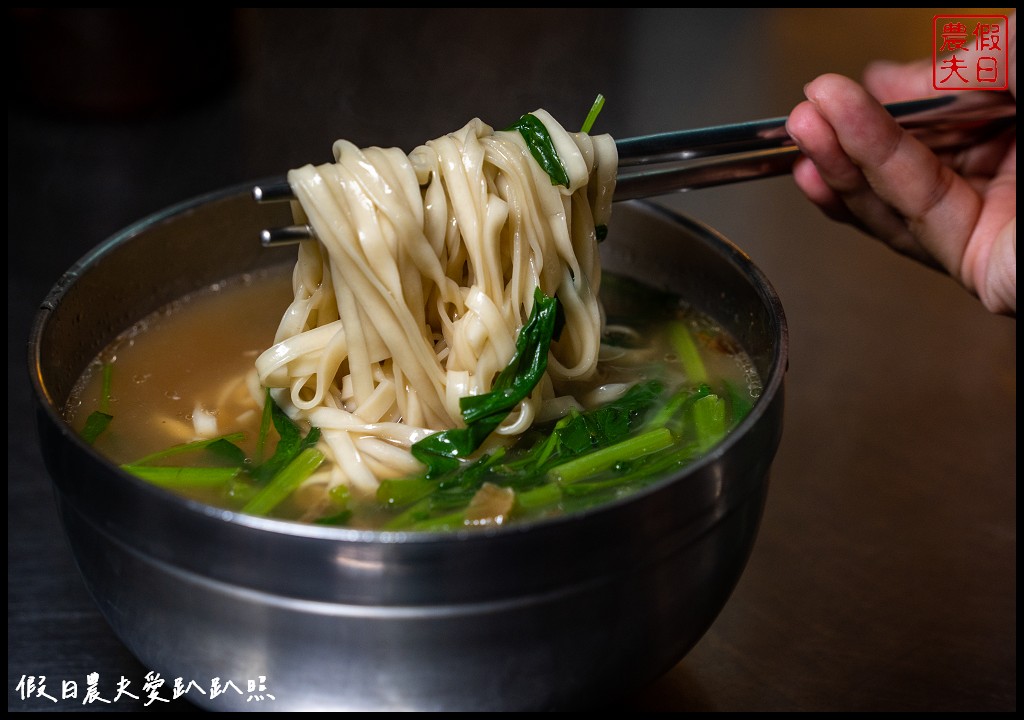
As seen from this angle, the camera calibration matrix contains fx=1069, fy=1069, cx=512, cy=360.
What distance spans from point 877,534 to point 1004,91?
106cm

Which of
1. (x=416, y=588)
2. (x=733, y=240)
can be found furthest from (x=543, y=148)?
(x=733, y=240)

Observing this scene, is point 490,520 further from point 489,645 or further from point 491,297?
point 491,297

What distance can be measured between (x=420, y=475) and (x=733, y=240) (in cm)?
192

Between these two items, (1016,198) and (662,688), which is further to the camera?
(1016,198)

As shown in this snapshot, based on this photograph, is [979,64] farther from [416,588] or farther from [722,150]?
[416,588]

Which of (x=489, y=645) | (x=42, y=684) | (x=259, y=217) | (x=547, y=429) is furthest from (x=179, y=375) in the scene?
(x=489, y=645)

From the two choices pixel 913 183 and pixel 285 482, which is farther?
pixel 913 183

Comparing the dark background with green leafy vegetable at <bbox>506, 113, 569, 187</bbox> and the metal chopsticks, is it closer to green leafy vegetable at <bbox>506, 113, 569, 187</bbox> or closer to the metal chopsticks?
the metal chopsticks

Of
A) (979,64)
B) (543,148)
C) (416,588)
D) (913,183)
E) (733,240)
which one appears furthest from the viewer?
(733,240)

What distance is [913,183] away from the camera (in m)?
2.38

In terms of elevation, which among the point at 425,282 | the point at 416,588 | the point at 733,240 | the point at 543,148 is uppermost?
the point at 543,148

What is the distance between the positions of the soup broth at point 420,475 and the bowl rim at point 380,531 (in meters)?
0.10

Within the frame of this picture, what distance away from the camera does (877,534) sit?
2486mm

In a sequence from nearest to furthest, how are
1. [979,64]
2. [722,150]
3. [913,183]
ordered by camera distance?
1. [722,150]
2. [913,183]
3. [979,64]
